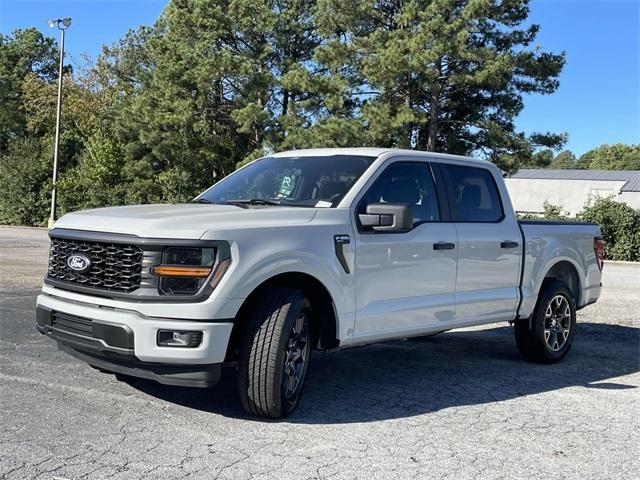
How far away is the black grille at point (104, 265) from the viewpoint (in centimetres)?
444

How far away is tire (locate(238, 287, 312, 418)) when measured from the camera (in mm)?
4523

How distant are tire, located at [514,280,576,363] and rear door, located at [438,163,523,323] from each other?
426 millimetres

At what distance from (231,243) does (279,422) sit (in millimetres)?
1288

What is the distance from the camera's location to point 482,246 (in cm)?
625

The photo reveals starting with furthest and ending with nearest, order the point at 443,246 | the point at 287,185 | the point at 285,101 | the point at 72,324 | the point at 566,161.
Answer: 1. the point at 566,161
2. the point at 285,101
3. the point at 443,246
4. the point at 287,185
5. the point at 72,324

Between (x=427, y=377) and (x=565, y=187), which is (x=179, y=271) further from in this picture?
(x=565, y=187)

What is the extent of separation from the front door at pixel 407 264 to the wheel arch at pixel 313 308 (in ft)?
0.76

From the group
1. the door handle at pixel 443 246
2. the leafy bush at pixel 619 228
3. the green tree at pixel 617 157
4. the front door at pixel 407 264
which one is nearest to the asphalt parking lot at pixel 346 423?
the front door at pixel 407 264

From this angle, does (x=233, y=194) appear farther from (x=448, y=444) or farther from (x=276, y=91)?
(x=276, y=91)

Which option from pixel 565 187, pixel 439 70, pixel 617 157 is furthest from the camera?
pixel 617 157

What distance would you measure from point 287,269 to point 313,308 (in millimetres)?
540

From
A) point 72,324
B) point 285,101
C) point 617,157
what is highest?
point 617,157

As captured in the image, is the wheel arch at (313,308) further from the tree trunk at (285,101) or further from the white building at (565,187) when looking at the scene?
the white building at (565,187)

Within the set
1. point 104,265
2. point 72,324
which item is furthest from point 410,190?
point 72,324
